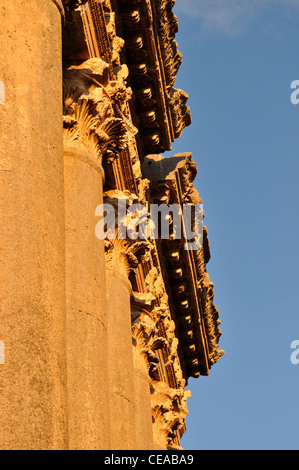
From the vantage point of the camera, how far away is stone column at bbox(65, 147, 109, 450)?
14672 millimetres

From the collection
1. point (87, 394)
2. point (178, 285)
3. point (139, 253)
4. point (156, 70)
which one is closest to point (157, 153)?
point (156, 70)

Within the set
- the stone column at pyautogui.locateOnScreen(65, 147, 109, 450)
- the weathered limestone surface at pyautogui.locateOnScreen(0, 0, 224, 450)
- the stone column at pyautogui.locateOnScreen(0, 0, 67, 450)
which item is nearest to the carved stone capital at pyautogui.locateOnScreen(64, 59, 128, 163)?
the weathered limestone surface at pyautogui.locateOnScreen(0, 0, 224, 450)

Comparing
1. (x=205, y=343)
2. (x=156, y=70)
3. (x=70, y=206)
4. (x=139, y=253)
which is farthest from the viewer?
(x=205, y=343)

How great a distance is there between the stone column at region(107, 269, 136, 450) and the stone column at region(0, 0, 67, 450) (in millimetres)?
7633

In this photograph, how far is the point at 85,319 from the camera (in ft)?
50.1

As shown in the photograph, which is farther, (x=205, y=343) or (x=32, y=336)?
(x=205, y=343)

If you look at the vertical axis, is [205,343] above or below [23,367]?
above

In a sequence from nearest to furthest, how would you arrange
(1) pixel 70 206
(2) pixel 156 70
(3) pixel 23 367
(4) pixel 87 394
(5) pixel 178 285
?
(3) pixel 23 367, (4) pixel 87 394, (1) pixel 70 206, (2) pixel 156 70, (5) pixel 178 285

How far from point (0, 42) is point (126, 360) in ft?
29.8

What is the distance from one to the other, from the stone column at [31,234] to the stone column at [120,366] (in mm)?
7633

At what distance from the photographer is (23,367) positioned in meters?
10.5

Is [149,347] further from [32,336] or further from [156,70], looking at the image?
[32,336]

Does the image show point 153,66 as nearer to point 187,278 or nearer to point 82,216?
point 187,278
